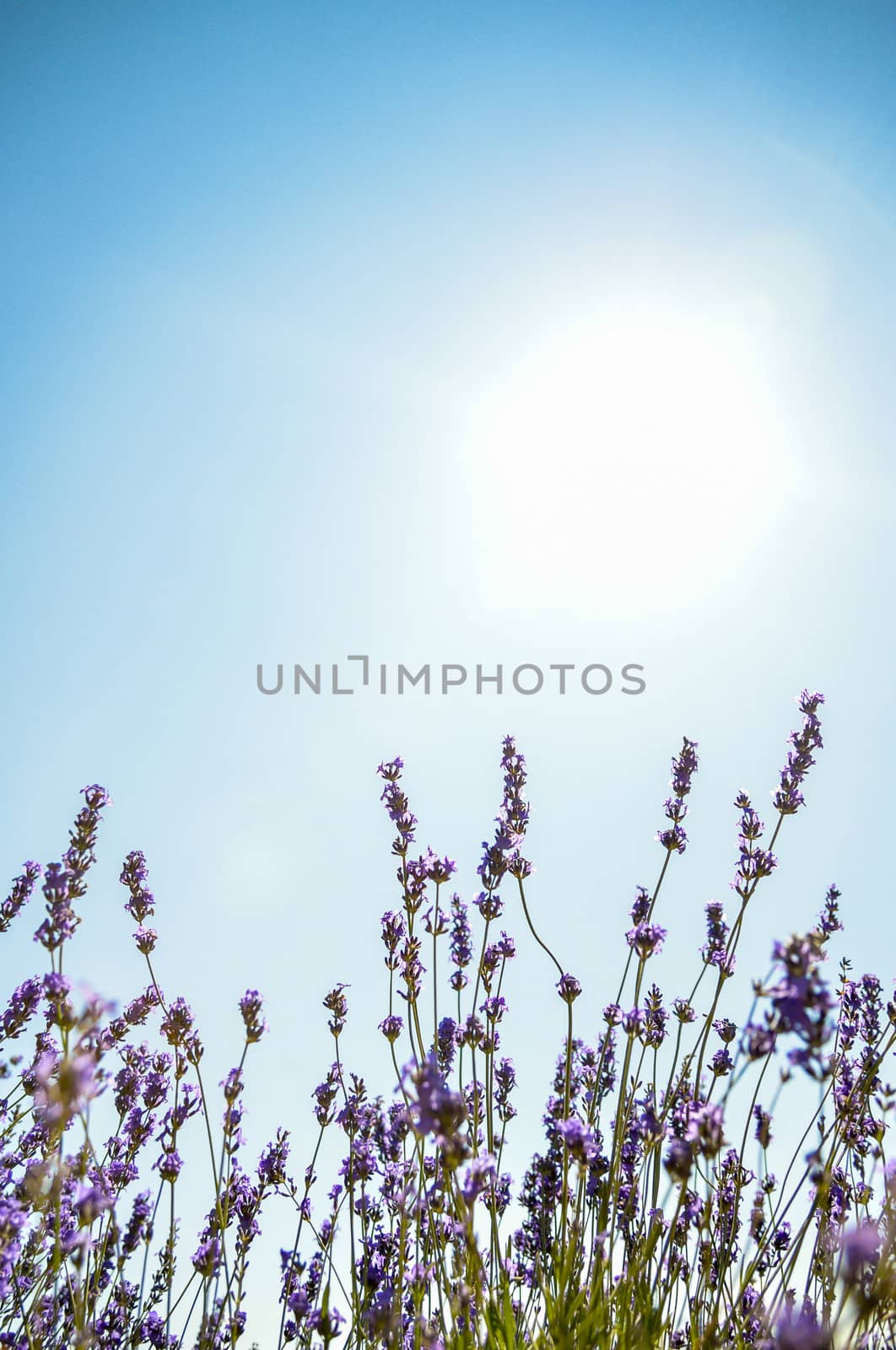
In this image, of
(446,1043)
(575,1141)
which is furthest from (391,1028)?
(575,1141)

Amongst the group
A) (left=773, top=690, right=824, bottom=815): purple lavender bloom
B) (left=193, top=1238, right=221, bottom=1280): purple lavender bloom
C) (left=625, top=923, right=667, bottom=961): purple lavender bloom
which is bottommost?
(left=193, top=1238, right=221, bottom=1280): purple lavender bloom

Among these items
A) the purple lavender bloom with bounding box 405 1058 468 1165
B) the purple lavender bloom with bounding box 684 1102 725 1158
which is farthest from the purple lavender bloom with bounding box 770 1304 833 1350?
the purple lavender bloom with bounding box 405 1058 468 1165

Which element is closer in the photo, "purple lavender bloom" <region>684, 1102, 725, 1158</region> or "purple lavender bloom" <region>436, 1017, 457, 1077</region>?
"purple lavender bloom" <region>684, 1102, 725, 1158</region>

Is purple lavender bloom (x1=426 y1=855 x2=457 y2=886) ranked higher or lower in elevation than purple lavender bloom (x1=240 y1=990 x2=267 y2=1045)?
higher

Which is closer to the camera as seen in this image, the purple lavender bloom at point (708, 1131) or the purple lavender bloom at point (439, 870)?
the purple lavender bloom at point (708, 1131)

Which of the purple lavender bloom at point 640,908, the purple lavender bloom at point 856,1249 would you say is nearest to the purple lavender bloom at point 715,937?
the purple lavender bloom at point 640,908

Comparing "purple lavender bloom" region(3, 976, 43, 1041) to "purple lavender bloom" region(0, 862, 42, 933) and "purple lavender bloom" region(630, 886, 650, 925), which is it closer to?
"purple lavender bloom" region(0, 862, 42, 933)

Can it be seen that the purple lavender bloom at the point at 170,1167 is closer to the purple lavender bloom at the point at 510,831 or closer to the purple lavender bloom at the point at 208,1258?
the purple lavender bloom at the point at 208,1258

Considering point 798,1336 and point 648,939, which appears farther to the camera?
point 648,939

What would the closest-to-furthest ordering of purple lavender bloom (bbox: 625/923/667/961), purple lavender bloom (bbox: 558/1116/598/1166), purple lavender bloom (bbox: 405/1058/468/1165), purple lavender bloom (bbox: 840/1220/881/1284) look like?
purple lavender bloom (bbox: 840/1220/881/1284)
purple lavender bloom (bbox: 405/1058/468/1165)
purple lavender bloom (bbox: 558/1116/598/1166)
purple lavender bloom (bbox: 625/923/667/961)

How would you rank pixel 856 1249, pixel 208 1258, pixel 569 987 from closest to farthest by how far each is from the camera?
pixel 856 1249 → pixel 208 1258 → pixel 569 987

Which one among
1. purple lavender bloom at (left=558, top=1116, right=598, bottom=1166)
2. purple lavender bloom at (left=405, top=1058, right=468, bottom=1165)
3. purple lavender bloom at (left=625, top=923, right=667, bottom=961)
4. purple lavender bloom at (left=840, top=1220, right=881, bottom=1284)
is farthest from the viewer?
purple lavender bloom at (left=625, top=923, right=667, bottom=961)

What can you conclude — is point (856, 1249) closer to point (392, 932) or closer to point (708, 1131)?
point (708, 1131)

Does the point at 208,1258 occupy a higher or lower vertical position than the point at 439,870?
lower
